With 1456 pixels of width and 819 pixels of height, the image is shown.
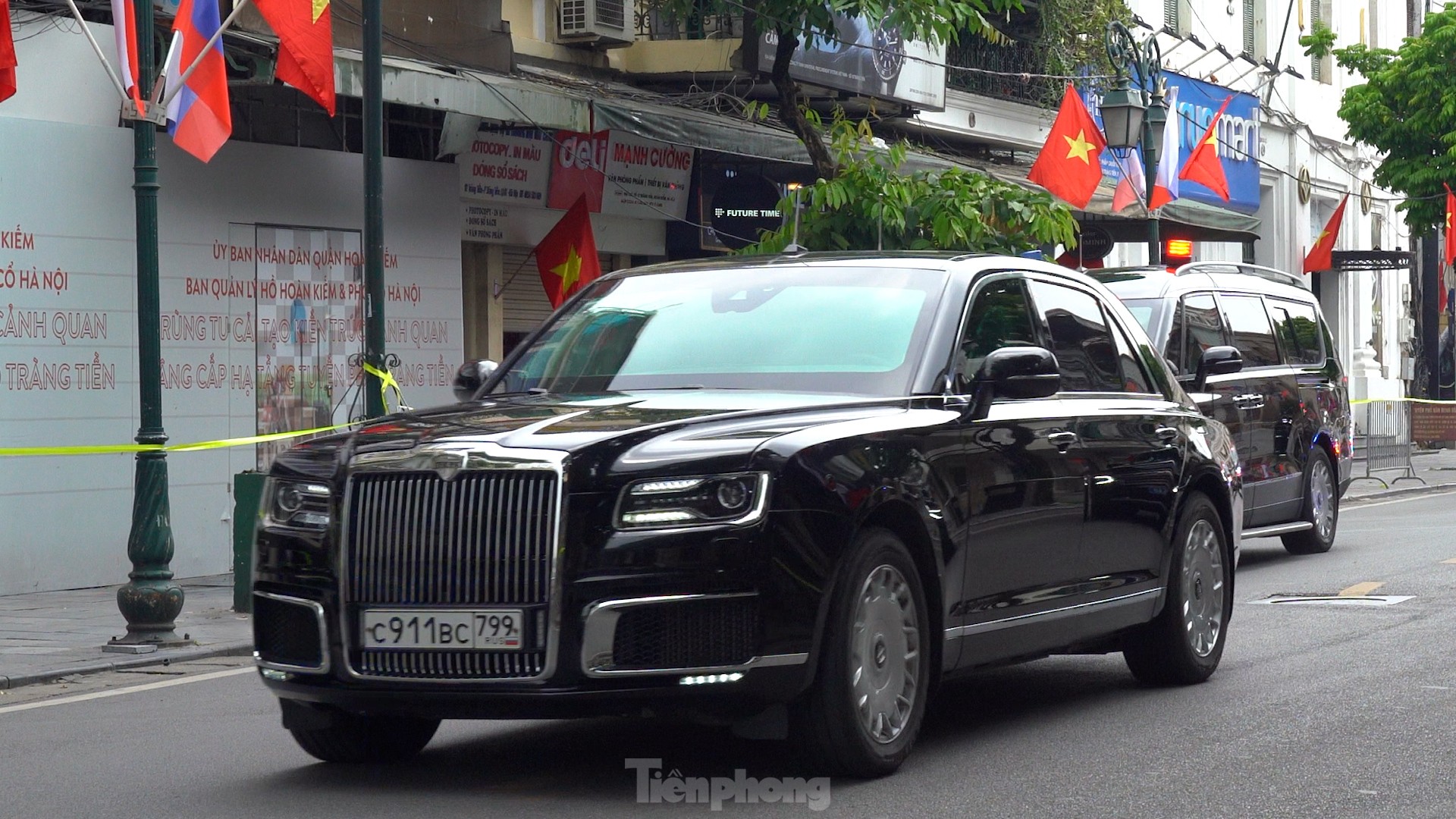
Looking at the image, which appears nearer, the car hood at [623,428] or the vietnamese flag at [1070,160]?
the car hood at [623,428]

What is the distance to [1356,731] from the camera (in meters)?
7.25

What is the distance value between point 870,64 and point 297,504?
16.9 meters

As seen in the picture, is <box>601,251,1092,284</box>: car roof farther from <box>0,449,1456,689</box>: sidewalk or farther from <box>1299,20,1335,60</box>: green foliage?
<box>1299,20,1335,60</box>: green foliage

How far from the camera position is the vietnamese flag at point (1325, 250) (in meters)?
36.9

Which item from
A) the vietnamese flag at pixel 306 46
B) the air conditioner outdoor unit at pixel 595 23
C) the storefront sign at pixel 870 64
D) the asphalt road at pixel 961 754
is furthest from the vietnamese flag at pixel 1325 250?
the asphalt road at pixel 961 754

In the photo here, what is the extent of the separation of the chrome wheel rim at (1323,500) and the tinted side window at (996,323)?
8.28 meters

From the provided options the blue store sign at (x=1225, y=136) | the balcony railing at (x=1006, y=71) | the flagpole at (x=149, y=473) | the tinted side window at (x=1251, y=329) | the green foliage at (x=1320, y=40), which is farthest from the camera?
the green foliage at (x=1320, y=40)

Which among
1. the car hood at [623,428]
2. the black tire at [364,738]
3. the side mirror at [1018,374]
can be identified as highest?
the side mirror at [1018,374]

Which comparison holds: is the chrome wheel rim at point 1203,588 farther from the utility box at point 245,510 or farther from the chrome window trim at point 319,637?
the utility box at point 245,510

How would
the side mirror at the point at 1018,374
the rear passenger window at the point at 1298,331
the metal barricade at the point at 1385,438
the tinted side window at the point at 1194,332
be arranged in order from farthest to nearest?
the metal barricade at the point at 1385,438, the rear passenger window at the point at 1298,331, the tinted side window at the point at 1194,332, the side mirror at the point at 1018,374

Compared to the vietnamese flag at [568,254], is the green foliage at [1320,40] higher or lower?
higher

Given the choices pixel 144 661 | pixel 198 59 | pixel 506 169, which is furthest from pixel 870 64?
pixel 144 661

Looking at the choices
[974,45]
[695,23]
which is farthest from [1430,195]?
[695,23]

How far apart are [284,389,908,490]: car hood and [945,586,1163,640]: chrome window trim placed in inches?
30.2
